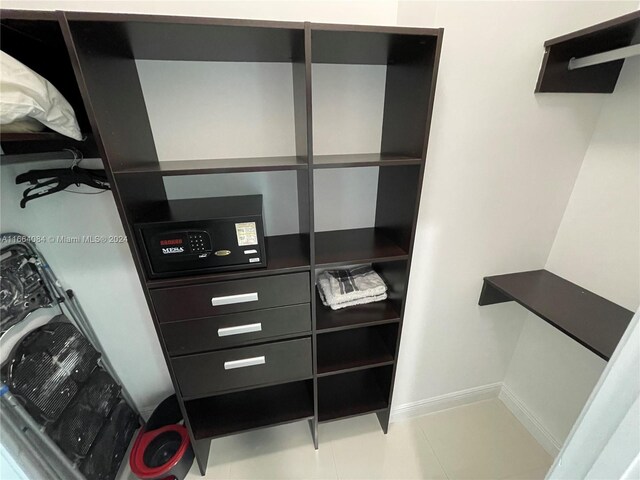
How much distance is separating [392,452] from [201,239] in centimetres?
151

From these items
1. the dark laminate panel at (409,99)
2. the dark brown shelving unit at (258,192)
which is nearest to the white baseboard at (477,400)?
the dark brown shelving unit at (258,192)

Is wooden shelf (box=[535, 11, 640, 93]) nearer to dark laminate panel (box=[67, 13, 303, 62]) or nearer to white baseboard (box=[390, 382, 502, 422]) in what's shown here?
dark laminate panel (box=[67, 13, 303, 62])

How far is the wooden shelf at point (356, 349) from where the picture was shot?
1.26m

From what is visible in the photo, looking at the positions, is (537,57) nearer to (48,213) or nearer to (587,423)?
(587,423)

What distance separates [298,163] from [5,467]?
1.25m

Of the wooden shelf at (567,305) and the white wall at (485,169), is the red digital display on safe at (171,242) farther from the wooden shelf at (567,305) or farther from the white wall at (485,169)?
the wooden shelf at (567,305)

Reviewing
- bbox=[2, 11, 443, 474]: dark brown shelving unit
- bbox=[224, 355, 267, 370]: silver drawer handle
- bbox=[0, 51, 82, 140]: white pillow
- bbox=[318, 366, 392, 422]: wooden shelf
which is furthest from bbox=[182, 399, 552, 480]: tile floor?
bbox=[0, 51, 82, 140]: white pillow

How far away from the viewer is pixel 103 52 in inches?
29.3

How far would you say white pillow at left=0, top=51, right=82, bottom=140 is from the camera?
61 centimetres

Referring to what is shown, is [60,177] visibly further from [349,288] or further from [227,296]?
[349,288]

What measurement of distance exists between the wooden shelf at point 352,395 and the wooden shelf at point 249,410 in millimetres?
113

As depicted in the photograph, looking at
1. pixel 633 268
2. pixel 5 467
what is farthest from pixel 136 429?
pixel 633 268

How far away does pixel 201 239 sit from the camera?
2.90ft

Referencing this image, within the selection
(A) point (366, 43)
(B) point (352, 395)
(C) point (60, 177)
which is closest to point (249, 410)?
(B) point (352, 395)
